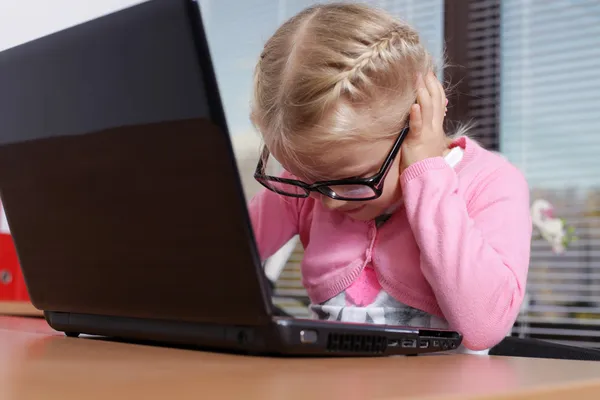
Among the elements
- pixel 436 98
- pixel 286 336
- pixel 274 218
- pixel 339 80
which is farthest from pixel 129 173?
pixel 274 218

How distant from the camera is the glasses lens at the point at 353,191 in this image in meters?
0.88

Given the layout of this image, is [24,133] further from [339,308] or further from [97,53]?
[339,308]

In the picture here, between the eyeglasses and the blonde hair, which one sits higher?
the blonde hair

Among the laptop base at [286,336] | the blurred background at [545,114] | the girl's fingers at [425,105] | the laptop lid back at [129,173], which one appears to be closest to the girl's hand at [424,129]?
the girl's fingers at [425,105]

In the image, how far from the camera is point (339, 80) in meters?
0.86

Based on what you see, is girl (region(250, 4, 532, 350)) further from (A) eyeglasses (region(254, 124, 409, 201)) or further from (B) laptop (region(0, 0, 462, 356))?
(B) laptop (region(0, 0, 462, 356))

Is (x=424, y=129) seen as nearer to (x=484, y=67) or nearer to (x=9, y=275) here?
(x=9, y=275)

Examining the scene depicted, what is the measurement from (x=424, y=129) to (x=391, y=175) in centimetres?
7

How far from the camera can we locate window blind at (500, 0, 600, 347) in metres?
2.45

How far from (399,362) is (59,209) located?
0.32m

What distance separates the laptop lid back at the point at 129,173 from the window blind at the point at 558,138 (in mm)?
1956

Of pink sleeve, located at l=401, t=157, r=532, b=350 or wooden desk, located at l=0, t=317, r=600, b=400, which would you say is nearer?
wooden desk, located at l=0, t=317, r=600, b=400

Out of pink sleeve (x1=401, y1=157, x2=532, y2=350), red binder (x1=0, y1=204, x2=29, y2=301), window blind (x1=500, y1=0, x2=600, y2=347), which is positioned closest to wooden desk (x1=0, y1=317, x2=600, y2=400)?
pink sleeve (x1=401, y1=157, x2=532, y2=350)

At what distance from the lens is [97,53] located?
62cm
